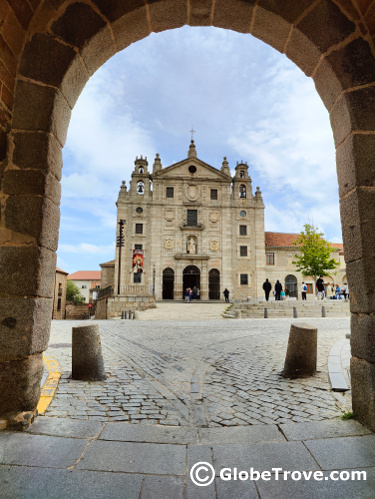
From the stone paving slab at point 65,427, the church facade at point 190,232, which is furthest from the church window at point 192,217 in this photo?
the stone paving slab at point 65,427

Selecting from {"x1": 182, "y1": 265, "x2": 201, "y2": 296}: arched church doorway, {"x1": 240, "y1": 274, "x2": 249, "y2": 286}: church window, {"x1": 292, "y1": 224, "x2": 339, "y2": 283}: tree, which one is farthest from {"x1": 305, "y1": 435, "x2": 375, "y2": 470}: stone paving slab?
{"x1": 240, "y1": 274, "x2": 249, "y2": 286}: church window

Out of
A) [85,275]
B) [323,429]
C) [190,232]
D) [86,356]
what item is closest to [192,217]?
[190,232]

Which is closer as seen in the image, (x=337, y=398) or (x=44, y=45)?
(x=44, y=45)

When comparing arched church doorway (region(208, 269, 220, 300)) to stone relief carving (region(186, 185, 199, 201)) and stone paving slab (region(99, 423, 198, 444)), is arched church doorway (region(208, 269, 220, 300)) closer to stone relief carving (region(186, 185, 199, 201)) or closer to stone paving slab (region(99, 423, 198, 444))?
stone relief carving (region(186, 185, 199, 201))

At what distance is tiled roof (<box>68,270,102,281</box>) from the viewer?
7156 cm

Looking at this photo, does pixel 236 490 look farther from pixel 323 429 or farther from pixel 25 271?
pixel 25 271

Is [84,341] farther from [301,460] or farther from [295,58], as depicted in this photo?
[295,58]

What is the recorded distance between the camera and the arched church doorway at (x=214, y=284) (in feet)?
111

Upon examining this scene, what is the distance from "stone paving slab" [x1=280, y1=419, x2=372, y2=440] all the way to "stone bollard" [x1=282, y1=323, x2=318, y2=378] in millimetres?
1869

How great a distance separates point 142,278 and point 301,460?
31.4 meters

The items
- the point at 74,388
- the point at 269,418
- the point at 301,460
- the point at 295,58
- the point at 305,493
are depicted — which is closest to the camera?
the point at 305,493

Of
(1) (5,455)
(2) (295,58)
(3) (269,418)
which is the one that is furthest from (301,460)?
(2) (295,58)

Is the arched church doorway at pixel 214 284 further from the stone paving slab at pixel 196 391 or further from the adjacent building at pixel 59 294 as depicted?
the stone paving slab at pixel 196 391

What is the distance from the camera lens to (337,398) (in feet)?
Result: 11.4
